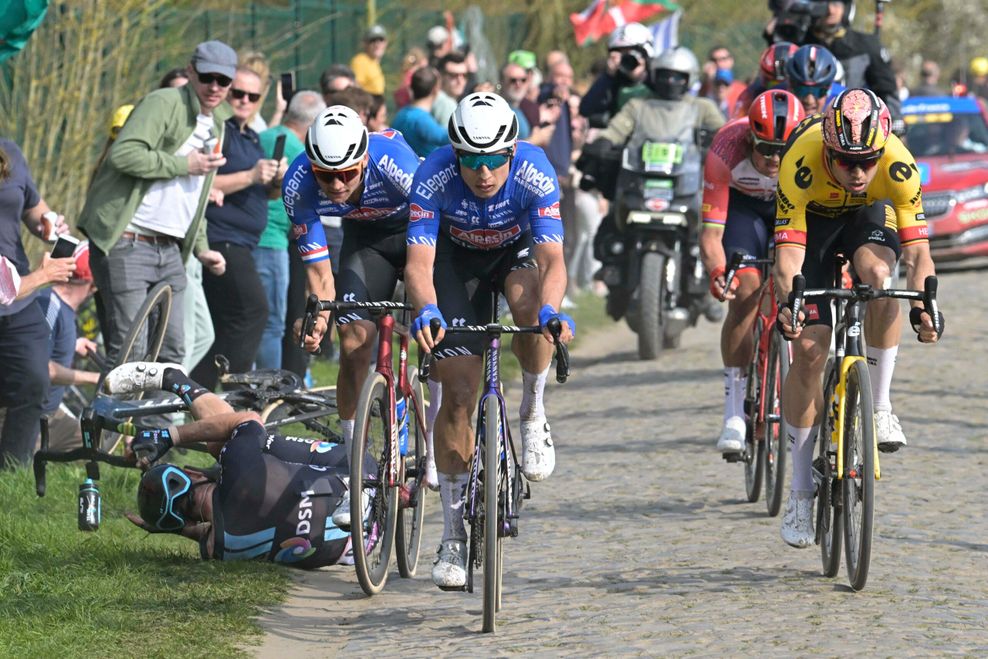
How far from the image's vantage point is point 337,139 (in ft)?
27.7

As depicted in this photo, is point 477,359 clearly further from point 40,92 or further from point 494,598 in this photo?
point 40,92

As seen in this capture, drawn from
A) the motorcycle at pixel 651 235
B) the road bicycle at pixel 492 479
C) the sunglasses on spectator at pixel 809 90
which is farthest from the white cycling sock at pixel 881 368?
the motorcycle at pixel 651 235

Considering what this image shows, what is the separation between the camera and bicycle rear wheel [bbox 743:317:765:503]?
1012cm

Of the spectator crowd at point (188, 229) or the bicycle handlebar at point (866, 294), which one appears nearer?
the bicycle handlebar at point (866, 294)

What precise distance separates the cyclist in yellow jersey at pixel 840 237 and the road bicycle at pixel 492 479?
1273 millimetres

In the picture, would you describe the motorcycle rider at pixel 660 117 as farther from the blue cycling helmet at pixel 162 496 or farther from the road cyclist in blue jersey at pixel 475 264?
the blue cycling helmet at pixel 162 496

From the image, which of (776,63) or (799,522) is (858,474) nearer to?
(799,522)

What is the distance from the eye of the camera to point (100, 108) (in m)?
15.6

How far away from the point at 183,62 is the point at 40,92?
277cm

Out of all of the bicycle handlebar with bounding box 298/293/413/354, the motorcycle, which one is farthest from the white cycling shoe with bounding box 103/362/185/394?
the motorcycle

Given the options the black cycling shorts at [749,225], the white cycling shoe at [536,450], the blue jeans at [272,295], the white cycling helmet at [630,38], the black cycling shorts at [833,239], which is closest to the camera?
the white cycling shoe at [536,450]

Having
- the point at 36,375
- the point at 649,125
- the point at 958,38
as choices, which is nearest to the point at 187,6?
the point at 649,125

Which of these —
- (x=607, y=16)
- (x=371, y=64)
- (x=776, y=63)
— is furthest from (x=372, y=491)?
(x=607, y=16)

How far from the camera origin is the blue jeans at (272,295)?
12562 mm
